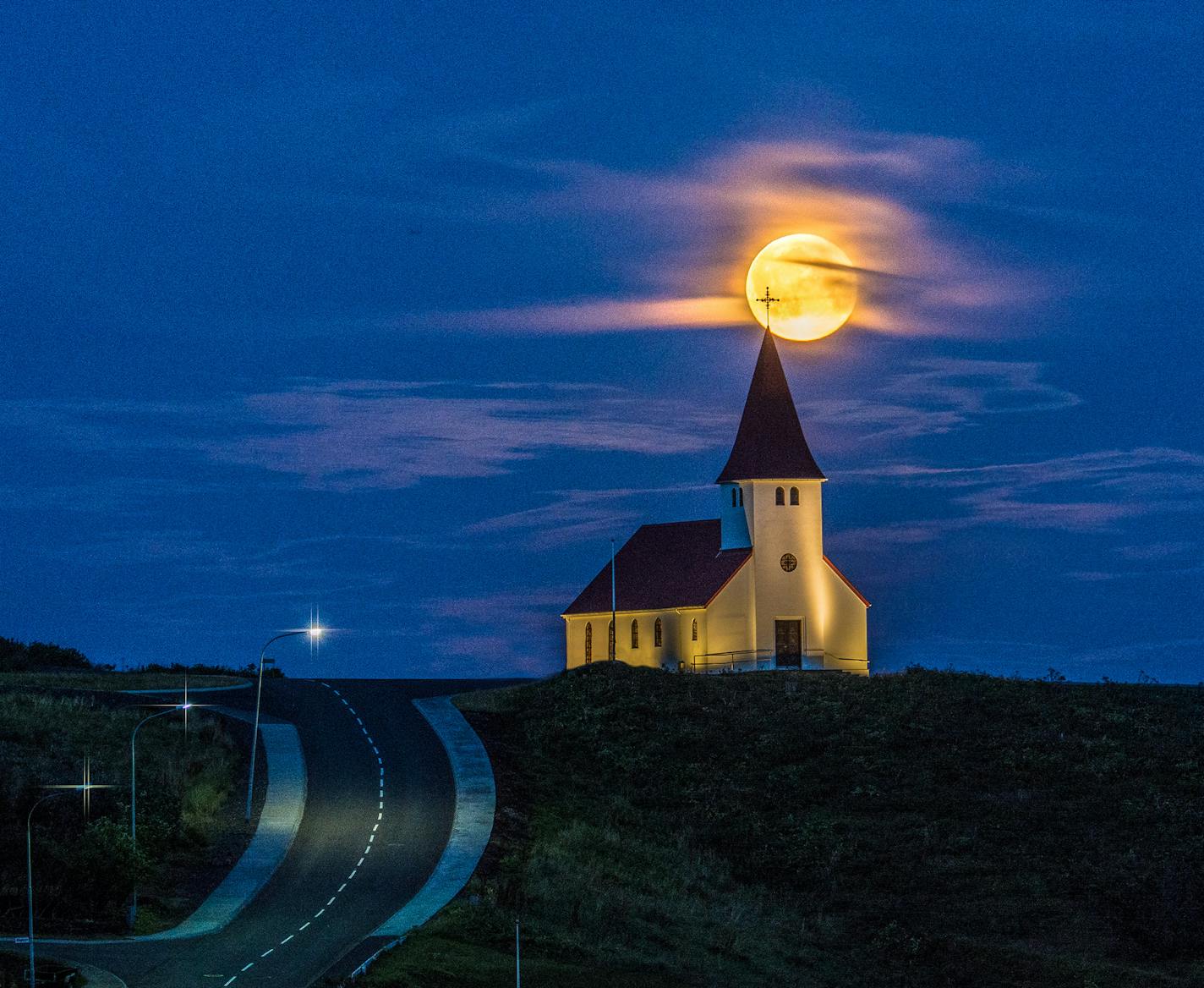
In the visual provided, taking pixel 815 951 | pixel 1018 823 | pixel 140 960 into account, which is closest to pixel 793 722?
pixel 1018 823

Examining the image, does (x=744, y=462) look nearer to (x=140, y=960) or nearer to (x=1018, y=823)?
(x=1018, y=823)

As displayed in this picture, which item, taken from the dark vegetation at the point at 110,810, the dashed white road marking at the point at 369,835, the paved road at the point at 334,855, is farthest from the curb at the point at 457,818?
the dark vegetation at the point at 110,810

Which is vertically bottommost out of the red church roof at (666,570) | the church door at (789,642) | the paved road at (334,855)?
the paved road at (334,855)

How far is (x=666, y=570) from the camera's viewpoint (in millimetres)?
77875

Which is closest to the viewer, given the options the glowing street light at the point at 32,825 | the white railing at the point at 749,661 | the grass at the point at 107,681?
the glowing street light at the point at 32,825

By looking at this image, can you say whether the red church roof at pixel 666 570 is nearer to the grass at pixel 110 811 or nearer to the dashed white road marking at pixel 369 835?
the dashed white road marking at pixel 369 835

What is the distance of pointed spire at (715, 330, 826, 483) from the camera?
74.8 m

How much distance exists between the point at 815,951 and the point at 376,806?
1597 centimetres

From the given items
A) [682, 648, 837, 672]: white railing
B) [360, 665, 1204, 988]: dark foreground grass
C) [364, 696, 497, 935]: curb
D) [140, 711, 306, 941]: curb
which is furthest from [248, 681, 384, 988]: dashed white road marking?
[682, 648, 837, 672]: white railing

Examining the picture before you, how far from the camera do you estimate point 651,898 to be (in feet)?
148

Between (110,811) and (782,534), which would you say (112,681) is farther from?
(782,534)

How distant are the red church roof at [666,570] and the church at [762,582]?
72 millimetres

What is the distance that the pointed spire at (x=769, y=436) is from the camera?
245 feet

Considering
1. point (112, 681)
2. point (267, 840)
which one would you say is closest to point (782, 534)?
point (112, 681)
